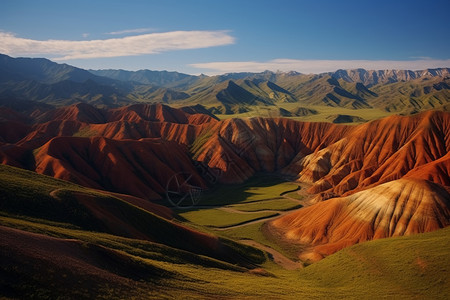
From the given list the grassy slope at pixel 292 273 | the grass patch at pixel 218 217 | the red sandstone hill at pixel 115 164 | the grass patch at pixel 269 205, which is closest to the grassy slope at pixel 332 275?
the grassy slope at pixel 292 273

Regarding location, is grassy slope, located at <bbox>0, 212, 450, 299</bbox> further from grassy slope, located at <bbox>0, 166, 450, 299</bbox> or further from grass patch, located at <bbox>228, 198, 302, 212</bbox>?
grass patch, located at <bbox>228, 198, 302, 212</bbox>

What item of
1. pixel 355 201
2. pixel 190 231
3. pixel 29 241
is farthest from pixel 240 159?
pixel 29 241

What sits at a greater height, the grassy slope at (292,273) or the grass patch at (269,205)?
the grassy slope at (292,273)

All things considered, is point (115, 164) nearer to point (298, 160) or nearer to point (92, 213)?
point (92, 213)

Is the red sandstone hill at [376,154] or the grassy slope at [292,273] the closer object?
the grassy slope at [292,273]

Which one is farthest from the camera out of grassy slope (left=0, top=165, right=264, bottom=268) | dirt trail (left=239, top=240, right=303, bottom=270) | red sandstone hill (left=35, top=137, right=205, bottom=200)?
red sandstone hill (left=35, top=137, right=205, bottom=200)

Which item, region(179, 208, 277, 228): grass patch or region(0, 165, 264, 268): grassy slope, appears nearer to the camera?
region(0, 165, 264, 268): grassy slope

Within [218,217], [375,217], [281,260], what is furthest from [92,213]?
[375,217]

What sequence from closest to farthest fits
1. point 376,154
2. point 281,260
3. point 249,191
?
point 281,260, point 376,154, point 249,191

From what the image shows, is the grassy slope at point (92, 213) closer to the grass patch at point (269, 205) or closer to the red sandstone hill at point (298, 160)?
the red sandstone hill at point (298, 160)

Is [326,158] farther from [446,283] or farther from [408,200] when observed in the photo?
[446,283]

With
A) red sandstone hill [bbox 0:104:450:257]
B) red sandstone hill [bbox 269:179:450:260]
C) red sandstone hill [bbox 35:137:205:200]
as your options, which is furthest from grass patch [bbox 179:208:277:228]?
red sandstone hill [bbox 35:137:205:200]
